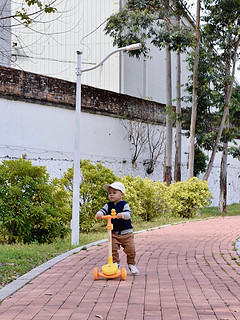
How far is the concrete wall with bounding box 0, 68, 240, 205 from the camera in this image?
1628cm

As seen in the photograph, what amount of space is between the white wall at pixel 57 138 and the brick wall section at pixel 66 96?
250mm

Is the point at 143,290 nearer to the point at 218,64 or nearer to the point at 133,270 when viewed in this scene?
the point at 133,270

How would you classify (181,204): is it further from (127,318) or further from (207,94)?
A: (127,318)

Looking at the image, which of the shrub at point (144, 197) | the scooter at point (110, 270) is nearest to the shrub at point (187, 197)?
the shrub at point (144, 197)

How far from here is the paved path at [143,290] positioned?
5.28 meters

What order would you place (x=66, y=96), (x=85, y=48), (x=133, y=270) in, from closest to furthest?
1. (x=133, y=270)
2. (x=66, y=96)
3. (x=85, y=48)

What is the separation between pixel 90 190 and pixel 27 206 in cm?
331

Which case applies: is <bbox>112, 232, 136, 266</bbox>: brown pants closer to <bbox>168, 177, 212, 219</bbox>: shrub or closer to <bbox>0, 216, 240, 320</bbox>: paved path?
<bbox>0, 216, 240, 320</bbox>: paved path

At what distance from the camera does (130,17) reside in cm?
2038

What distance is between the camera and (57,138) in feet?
59.6

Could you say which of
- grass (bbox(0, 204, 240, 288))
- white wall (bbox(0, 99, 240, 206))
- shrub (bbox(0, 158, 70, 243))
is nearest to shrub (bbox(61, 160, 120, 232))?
grass (bbox(0, 204, 240, 288))

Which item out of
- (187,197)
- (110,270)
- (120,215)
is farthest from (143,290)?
(187,197)

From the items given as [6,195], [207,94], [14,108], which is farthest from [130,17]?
[6,195]

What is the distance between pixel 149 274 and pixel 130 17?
1478cm
